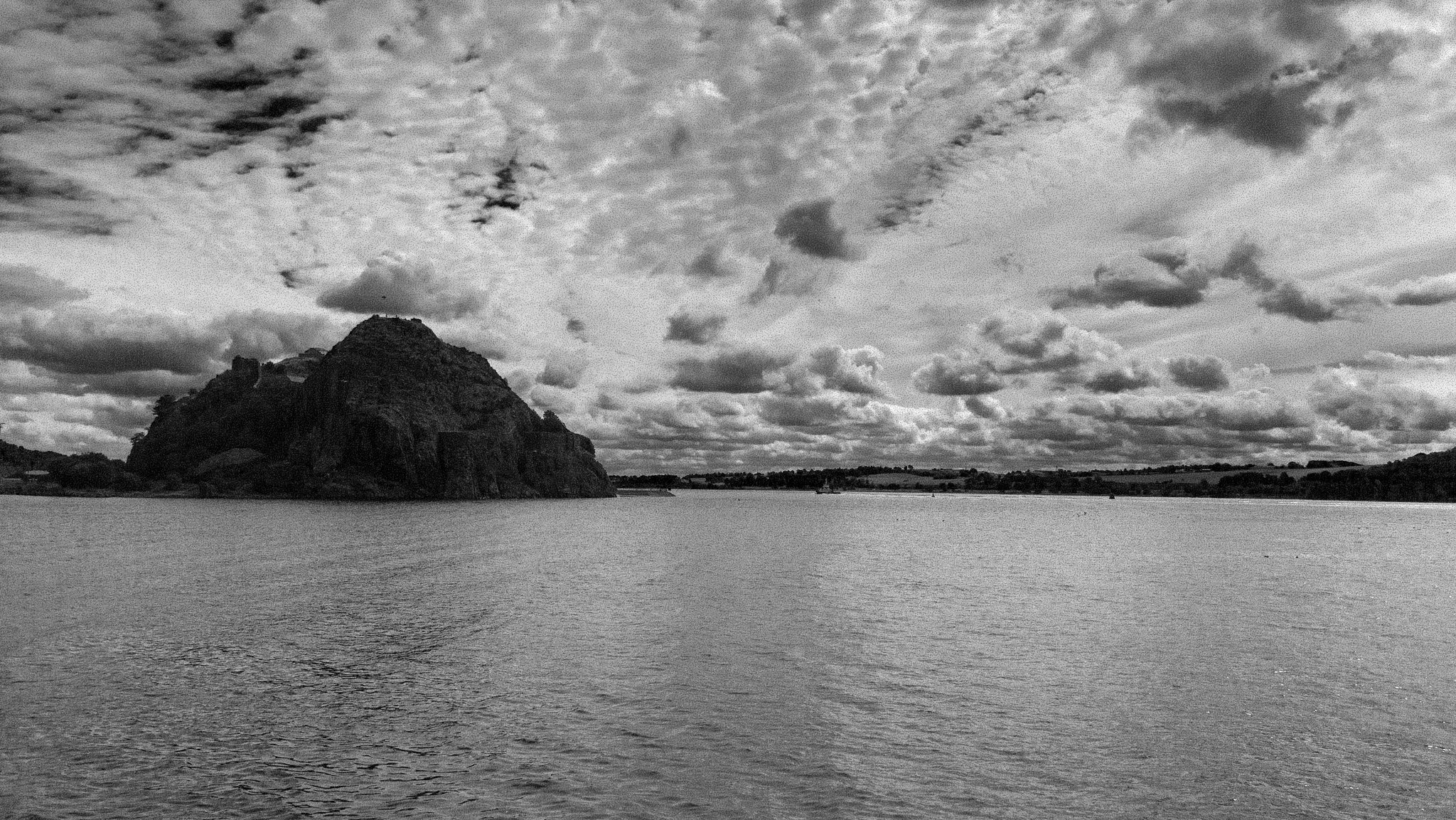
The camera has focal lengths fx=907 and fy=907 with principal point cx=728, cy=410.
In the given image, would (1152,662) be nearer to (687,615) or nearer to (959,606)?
(959,606)

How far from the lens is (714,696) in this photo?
3322cm

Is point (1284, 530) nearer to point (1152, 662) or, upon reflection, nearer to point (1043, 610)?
point (1043, 610)

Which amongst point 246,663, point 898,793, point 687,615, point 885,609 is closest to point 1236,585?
point 885,609

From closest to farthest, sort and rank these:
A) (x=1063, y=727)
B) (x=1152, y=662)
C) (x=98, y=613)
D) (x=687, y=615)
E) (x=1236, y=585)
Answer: (x=1063, y=727) < (x=1152, y=662) < (x=98, y=613) < (x=687, y=615) < (x=1236, y=585)

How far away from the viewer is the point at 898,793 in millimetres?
23266

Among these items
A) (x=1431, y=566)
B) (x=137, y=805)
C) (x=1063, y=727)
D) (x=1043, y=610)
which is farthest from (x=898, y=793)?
(x=1431, y=566)

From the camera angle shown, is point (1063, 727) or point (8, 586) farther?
point (8, 586)

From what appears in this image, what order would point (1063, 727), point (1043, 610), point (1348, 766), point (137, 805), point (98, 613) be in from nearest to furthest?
point (137, 805) < point (1348, 766) < point (1063, 727) < point (98, 613) < point (1043, 610)

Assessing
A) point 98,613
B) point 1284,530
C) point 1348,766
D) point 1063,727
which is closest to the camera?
point 1348,766

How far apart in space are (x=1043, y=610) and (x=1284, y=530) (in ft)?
454

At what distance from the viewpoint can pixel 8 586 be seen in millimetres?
59219

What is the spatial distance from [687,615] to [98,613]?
104 feet

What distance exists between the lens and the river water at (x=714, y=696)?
23.2 m

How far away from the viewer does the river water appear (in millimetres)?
23188
